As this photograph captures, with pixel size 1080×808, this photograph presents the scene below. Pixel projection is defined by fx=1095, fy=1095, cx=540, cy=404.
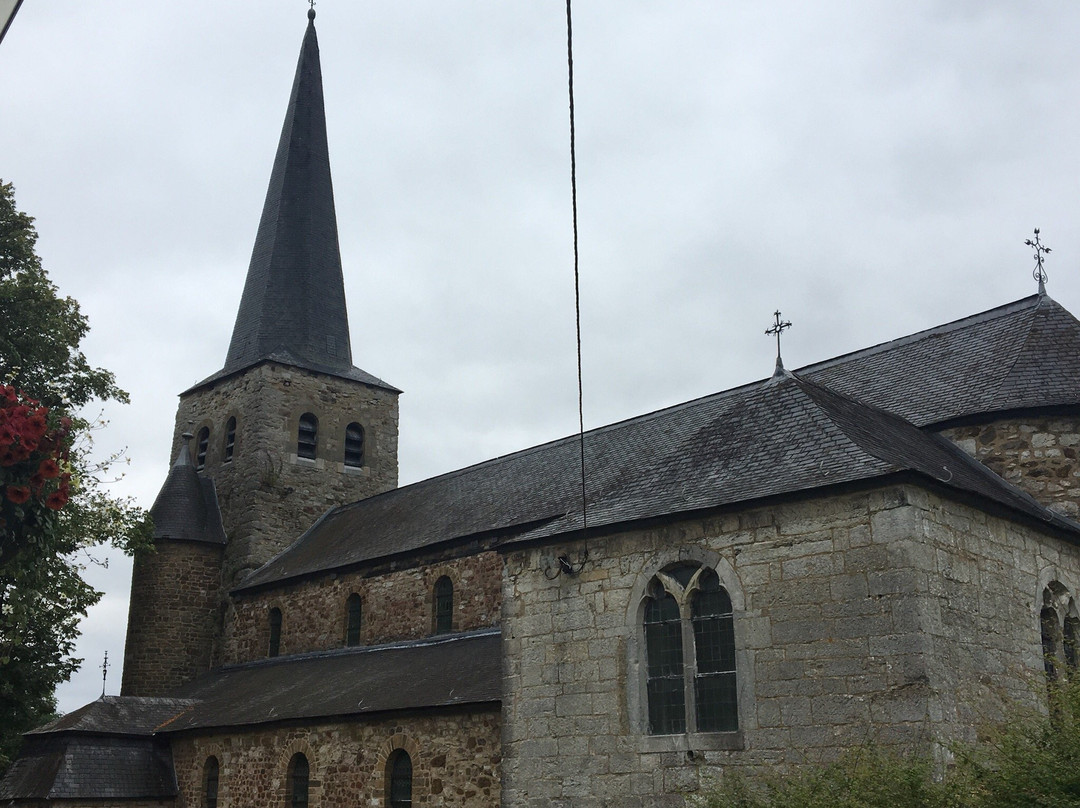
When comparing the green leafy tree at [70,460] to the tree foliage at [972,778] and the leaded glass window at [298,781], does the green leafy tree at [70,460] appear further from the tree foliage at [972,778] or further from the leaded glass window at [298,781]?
the tree foliage at [972,778]

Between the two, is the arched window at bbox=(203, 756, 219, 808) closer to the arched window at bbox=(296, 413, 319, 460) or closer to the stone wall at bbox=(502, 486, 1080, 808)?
the stone wall at bbox=(502, 486, 1080, 808)

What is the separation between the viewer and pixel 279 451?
98.1ft

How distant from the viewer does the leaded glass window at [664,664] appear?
12.2 meters

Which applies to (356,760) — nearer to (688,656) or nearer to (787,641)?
(688,656)

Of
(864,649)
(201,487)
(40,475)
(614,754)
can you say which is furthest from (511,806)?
(201,487)

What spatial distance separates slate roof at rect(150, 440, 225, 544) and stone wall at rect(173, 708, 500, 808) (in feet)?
25.9

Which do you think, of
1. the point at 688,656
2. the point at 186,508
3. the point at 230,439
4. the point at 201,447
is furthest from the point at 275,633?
the point at 688,656

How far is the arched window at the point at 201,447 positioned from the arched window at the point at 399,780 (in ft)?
55.1

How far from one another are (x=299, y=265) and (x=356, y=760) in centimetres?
1939

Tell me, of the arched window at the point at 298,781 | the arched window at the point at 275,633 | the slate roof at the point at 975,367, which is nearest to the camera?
the slate roof at the point at 975,367

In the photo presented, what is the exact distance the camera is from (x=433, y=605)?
70.0 ft

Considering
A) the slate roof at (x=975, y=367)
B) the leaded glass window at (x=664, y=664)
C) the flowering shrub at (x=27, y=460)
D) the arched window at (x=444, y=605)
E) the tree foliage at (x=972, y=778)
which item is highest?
the slate roof at (x=975, y=367)

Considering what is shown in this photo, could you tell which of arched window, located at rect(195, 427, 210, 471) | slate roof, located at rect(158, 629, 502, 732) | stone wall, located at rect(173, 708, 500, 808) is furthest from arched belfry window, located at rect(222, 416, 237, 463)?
stone wall, located at rect(173, 708, 500, 808)

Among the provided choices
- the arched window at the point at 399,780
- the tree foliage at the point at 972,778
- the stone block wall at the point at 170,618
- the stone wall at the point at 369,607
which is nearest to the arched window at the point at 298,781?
the arched window at the point at 399,780
